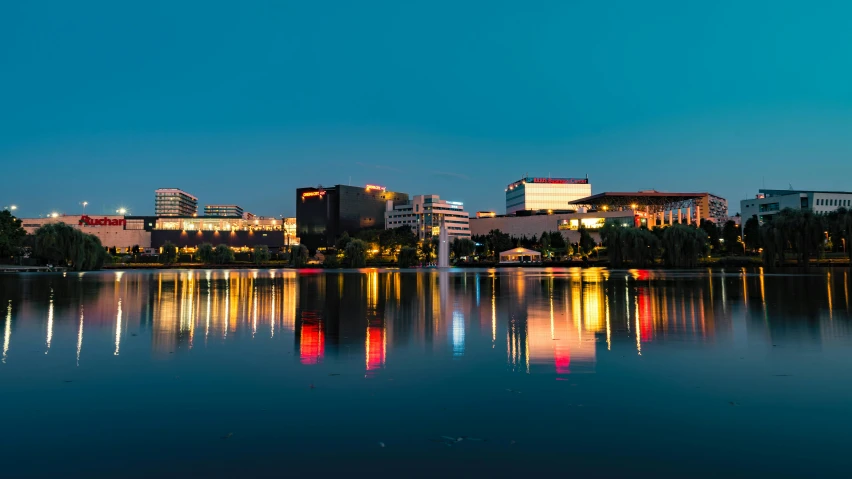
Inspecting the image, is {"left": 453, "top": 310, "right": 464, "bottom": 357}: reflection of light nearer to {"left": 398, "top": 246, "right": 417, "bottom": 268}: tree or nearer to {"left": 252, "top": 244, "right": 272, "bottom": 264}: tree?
{"left": 398, "top": 246, "right": 417, "bottom": 268}: tree

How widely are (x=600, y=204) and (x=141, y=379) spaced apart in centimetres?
18828

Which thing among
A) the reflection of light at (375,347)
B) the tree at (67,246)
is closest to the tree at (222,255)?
the tree at (67,246)

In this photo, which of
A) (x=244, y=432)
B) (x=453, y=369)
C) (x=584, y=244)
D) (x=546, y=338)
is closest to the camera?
(x=244, y=432)

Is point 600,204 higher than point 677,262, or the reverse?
point 600,204

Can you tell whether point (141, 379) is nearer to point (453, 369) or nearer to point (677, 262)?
point (453, 369)

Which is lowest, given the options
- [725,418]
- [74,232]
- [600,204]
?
[725,418]

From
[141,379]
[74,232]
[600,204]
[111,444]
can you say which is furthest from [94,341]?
[600,204]

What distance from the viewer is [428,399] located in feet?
24.0

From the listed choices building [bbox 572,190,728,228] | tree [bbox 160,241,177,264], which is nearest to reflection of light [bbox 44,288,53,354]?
tree [bbox 160,241,177,264]

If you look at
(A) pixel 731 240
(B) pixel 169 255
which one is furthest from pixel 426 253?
(A) pixel 731 240

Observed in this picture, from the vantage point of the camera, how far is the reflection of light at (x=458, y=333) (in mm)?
11039

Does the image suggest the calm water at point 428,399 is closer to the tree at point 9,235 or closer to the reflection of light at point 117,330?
the reflection of light at point 117,330

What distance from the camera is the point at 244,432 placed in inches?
238

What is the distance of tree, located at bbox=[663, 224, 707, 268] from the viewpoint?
71.8 m
